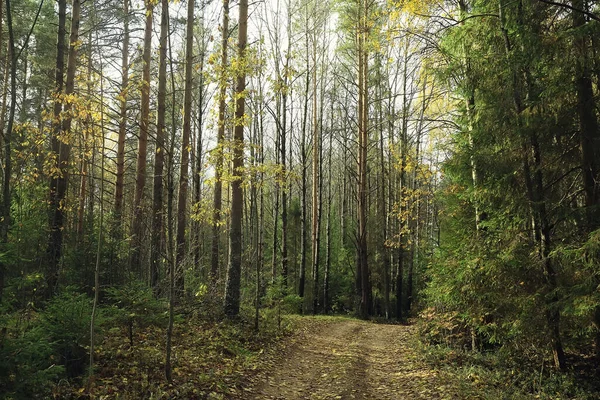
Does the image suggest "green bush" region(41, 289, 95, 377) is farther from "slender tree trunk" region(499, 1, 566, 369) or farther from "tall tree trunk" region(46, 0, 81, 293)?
"slender tree trunk" region(499, 1, 566, 369)

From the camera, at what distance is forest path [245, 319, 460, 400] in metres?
5.72

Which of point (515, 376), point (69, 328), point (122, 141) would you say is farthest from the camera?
point (122, 141)

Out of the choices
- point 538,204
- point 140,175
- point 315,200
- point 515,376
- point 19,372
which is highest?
point 315,200

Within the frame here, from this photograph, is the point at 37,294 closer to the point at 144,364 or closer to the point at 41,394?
the point at 144,364

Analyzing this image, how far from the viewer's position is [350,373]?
6.84 metres

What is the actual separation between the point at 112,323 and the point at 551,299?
7310mm

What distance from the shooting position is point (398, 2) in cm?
827

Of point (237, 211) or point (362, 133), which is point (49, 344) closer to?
point (237, 211)

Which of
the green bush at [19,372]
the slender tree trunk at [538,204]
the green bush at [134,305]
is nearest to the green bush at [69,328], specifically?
the green bush at [134,305]

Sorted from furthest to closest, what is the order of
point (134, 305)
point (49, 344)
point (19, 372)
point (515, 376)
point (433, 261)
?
point (433, 261) → point (134, 305) → point (515, 376) → point (49, 344) → point (19, 372)

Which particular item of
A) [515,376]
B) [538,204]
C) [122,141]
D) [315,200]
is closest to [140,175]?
[122,141]

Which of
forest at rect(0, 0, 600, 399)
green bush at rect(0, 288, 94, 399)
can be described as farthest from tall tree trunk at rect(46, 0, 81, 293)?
green bush at rect(0, 288, 94, 399)

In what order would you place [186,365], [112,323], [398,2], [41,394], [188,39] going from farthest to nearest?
1. [188,39]
2. [398,2]
3. [112,323]
4. [186,365]
5. [41,394]

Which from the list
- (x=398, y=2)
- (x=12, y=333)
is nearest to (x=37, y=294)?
(x=12, y=333)
